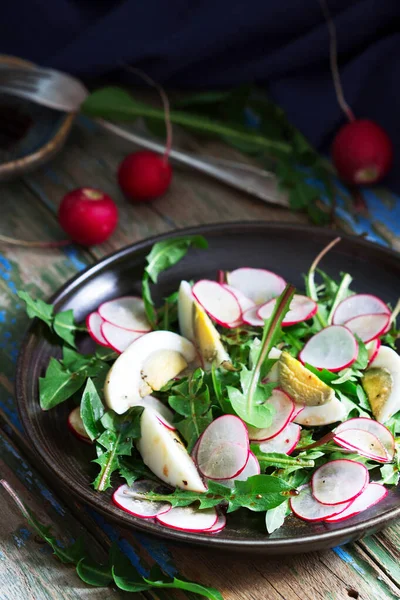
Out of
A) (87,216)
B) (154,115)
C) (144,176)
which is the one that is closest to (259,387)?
(87,216)

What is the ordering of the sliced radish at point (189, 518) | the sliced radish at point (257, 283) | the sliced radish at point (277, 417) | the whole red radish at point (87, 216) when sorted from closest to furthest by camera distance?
the sliced radish at point (189, 518)
the sliced radish at point (277, 417)
the sliced radish at point (257, 283)
the whole red radish at point (87, 216)

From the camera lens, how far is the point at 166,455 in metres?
1.26

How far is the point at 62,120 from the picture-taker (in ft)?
7.08

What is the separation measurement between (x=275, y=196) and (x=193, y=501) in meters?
1.08

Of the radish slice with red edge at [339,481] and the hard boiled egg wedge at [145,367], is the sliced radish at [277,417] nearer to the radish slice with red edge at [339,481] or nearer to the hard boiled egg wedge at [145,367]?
the radish slice with red edge at [339,481]

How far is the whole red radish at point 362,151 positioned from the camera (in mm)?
2074

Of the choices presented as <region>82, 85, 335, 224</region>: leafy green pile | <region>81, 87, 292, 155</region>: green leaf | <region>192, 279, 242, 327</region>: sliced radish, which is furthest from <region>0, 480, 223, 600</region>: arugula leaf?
<region>81, 87, 292, 155</region>: green leaf

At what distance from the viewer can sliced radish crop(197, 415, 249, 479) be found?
124 centimetres

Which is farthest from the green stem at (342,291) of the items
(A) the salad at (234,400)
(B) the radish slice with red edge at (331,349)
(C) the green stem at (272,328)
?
(C) the green stem at (272,328)

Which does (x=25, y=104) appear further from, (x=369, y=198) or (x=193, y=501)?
(x=193, y=501)

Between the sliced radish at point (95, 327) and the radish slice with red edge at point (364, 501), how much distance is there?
545 millimetres

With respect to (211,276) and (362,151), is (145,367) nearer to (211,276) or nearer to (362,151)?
(211,276)

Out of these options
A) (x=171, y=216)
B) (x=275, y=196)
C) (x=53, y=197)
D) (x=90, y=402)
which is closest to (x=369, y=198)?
(x=275, y=196)

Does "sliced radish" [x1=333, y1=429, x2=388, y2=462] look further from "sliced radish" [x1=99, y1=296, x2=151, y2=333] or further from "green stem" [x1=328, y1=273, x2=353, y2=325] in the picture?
"sliced radish" [x1=99, y1=296, x2=151, y2=333]
